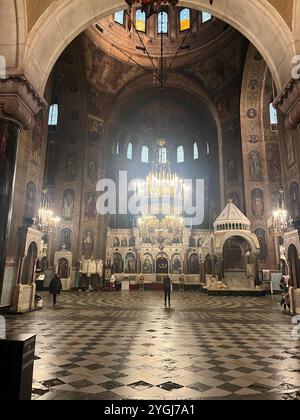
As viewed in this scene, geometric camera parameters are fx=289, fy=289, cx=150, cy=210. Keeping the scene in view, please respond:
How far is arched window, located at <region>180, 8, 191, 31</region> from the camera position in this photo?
24047mm

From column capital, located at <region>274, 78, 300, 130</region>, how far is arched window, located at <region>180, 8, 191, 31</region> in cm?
2164

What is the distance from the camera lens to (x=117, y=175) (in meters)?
28.5

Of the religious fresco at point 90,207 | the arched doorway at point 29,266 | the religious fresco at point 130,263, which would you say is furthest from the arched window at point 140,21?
the arched doorway at point 29,266

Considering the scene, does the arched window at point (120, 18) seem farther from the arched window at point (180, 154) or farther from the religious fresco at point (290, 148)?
the religious fresco at point (290, 148)

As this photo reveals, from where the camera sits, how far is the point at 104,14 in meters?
7.81

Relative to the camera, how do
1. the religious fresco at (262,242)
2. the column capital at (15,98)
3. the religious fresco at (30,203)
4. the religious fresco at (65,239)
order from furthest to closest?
the religious fresco at (65,239) < the religious fresco at (262,242) < the religious fresco at (30,203) < the column capital at (15,98)

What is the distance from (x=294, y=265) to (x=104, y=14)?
9.46 metres

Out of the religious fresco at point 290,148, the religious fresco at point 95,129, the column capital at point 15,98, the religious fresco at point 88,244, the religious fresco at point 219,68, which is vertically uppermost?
the religious fresco at point 219,68

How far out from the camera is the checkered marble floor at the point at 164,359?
3127 mm

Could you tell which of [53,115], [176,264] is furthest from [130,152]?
[176,264]

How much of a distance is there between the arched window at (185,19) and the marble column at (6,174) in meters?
23.2

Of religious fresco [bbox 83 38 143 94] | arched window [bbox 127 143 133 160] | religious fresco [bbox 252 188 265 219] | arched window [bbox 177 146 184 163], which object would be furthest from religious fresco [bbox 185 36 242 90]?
arched window [bbox 127 143 133 160]

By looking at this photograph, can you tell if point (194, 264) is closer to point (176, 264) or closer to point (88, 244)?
point (176, 264)

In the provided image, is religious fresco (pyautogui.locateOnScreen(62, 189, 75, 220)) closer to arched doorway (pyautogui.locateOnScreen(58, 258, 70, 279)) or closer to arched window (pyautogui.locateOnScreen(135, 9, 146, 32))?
arched doorway (pyautogui.locateOnScreen(58, 258, 70, 279))
